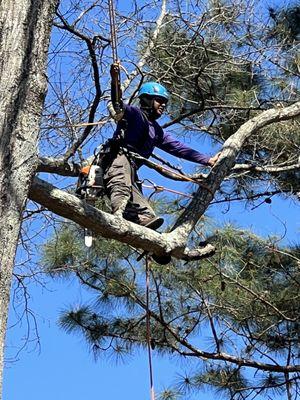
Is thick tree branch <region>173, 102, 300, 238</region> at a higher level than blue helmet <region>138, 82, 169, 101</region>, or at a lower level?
lower

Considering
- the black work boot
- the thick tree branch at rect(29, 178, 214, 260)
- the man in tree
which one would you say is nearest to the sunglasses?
the man in tree

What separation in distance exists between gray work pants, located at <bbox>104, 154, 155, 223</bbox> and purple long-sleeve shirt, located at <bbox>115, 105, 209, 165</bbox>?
0.16 metres

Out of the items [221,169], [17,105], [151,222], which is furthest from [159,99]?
[17,105]

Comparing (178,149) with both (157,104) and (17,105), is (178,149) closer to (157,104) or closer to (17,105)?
(157,104)

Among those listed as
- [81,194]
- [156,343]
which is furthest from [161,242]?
[156,343]

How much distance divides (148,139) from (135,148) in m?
0.11

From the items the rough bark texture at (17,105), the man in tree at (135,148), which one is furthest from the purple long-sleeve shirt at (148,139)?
the rough bark texture at (17,105)

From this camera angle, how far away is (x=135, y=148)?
15.4 ft

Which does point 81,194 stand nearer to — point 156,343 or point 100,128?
point 100,128

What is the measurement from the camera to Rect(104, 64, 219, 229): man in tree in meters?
4.32

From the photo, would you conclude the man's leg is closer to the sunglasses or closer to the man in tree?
the man in tree

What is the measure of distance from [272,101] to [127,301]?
62.4 inches

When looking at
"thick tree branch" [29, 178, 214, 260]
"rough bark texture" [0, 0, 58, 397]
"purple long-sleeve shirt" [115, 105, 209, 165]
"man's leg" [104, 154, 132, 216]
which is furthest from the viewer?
"purple long-sleeve shirt" [115, 105, 209, 165]

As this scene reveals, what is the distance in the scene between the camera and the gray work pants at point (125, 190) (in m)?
4.37
